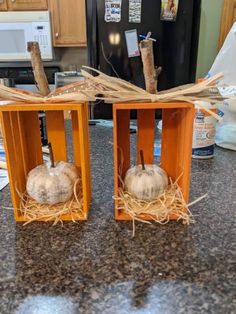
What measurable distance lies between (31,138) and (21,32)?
6.92ft

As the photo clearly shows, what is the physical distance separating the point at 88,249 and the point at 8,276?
128 mm

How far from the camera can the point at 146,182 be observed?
0.56 m

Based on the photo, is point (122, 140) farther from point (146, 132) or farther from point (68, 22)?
point (68, 22)

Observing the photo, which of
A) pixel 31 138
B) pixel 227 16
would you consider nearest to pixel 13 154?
pixel 31 138

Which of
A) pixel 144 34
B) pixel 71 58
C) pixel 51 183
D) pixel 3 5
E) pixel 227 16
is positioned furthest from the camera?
pixel 71 58

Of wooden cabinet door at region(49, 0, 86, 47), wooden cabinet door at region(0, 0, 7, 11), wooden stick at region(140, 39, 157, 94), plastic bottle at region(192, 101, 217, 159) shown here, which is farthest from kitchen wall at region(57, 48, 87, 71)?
wooden stick at region(140, 39, 157, 94)

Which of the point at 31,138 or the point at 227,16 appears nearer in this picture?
the point at 31,138

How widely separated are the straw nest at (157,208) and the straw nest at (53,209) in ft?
0.27

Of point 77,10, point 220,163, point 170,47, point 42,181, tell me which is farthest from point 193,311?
point 77,10

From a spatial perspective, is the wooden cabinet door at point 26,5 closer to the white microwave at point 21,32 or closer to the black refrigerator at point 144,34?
the white microwave at point 21,32

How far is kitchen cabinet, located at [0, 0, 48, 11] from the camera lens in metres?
2.38

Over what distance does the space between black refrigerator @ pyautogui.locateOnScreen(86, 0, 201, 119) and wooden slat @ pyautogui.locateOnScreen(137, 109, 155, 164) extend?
1.43 meters

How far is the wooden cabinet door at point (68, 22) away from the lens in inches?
94.3

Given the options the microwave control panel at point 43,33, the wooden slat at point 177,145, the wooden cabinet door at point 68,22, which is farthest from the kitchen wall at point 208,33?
the wooden slat at point 177,145
